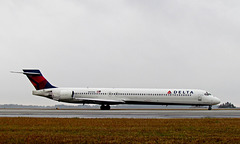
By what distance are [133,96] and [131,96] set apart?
327 millimetres

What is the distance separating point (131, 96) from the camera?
172ft

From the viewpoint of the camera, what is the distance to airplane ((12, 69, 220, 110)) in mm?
51844

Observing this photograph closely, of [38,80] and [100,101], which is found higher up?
[38,80]

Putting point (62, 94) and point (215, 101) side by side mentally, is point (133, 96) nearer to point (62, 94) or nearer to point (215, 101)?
point (62, 94)

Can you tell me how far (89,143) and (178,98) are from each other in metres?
42.3

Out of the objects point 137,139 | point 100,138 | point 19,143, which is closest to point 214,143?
point 137,139

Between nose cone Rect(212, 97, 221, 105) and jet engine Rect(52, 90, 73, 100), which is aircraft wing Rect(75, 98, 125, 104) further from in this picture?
nose cone Rect(212, 97, 221, 105)

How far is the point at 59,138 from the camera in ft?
39.4

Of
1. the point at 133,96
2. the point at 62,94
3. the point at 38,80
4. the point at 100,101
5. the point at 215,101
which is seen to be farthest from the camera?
the point at 38,80

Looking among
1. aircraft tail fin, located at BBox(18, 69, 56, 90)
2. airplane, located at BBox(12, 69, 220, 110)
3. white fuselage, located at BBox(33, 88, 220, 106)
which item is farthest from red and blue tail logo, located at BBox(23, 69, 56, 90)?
white fuselage, located at BBox(33, 88, 220, 106)

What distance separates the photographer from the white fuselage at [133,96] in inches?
2041

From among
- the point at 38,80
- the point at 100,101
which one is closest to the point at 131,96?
the point at 100,101

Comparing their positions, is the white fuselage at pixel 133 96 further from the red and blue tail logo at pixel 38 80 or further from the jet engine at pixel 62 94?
the red and blue tail logo at pixel 38 80

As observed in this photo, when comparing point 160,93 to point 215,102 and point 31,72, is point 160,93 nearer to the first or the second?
point 215,102
